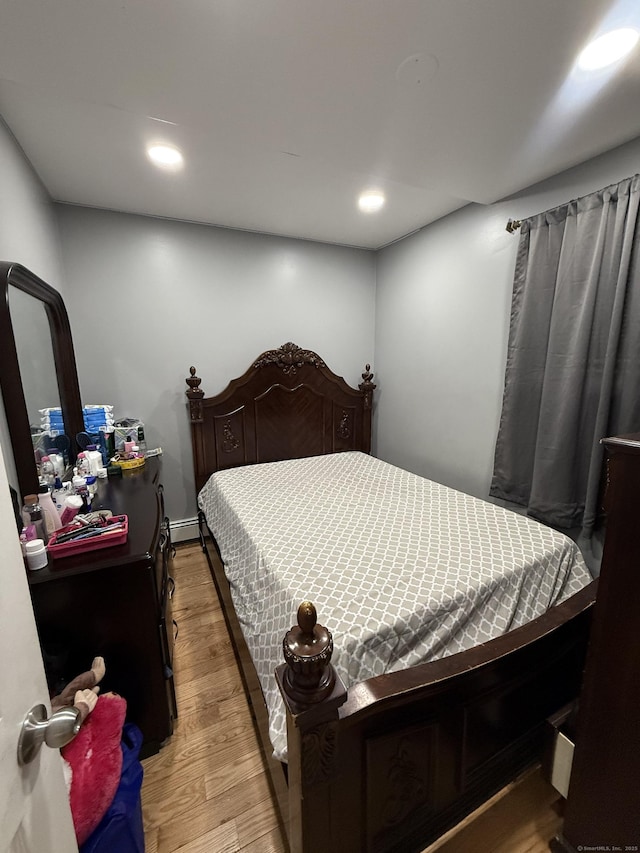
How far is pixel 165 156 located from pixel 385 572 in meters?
2.20

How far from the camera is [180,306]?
2631 millimetres

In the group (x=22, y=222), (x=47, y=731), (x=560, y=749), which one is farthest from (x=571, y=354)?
(x=22, y=222)

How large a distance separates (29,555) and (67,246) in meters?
2.13

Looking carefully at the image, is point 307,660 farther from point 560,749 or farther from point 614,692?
point 560,749

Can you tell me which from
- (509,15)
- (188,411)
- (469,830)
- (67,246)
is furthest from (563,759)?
(67,246)

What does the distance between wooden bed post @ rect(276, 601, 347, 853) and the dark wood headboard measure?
215cm

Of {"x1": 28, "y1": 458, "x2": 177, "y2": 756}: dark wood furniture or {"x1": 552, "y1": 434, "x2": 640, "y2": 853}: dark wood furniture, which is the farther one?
{"x1": 28, "y1": 458, "x2": 177, "y2": 756}: dark wood furniture

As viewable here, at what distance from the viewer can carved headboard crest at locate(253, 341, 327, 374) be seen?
2.84 metres

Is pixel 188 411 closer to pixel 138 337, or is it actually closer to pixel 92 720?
pixel 138 337

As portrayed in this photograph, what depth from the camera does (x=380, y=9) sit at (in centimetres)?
95

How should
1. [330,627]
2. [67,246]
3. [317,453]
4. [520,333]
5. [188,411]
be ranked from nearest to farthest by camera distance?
[330,627], [520,333], [67,246], [188,411], [317,453]

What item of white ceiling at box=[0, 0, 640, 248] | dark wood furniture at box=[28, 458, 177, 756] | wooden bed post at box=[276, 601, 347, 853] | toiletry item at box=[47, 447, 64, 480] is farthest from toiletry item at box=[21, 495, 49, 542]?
white ceiling at box=[0, 0, 640, 248]

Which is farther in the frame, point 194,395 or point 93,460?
point 194,395

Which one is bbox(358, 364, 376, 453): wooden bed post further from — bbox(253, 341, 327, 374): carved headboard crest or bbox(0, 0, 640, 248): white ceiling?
bbox(0, 0, 640, 248): white ceiling
